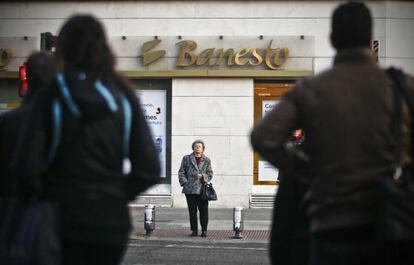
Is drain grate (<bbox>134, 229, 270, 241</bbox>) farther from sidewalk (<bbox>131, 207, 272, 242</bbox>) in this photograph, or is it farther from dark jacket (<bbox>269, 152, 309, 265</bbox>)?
dark jacket (<bbox>269, 152, 309, 265</bbox>)

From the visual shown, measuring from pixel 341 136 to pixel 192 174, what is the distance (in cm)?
1168

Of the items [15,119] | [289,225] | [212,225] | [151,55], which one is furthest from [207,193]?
[15,119]

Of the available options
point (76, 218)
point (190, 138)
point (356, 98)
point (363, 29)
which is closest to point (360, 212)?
point (356, 98)

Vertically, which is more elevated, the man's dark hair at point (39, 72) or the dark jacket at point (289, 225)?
the man's dark hair at point (39, 72)

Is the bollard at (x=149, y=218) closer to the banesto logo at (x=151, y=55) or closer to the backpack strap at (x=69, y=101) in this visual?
the banesto logo at (x=151, y=55)

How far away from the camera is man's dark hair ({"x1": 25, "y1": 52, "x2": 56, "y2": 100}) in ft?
14.0

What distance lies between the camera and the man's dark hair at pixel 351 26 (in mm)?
3594

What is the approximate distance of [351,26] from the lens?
11.9ft

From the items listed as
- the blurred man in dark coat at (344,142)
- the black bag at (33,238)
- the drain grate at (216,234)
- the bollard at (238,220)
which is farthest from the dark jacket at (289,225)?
the drain grate at (216,234)

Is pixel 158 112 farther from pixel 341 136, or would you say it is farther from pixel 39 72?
pixel 341 136

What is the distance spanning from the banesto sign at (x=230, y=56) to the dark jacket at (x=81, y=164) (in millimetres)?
18474

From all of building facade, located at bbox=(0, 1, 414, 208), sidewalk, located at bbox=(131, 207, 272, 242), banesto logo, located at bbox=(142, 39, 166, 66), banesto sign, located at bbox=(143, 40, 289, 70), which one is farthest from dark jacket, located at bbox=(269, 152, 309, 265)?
banesto logo, located at bbox=(142, 39, 166, 66)

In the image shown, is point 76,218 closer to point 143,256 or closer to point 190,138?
point 143,256

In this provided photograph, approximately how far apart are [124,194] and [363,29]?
4.19ft
